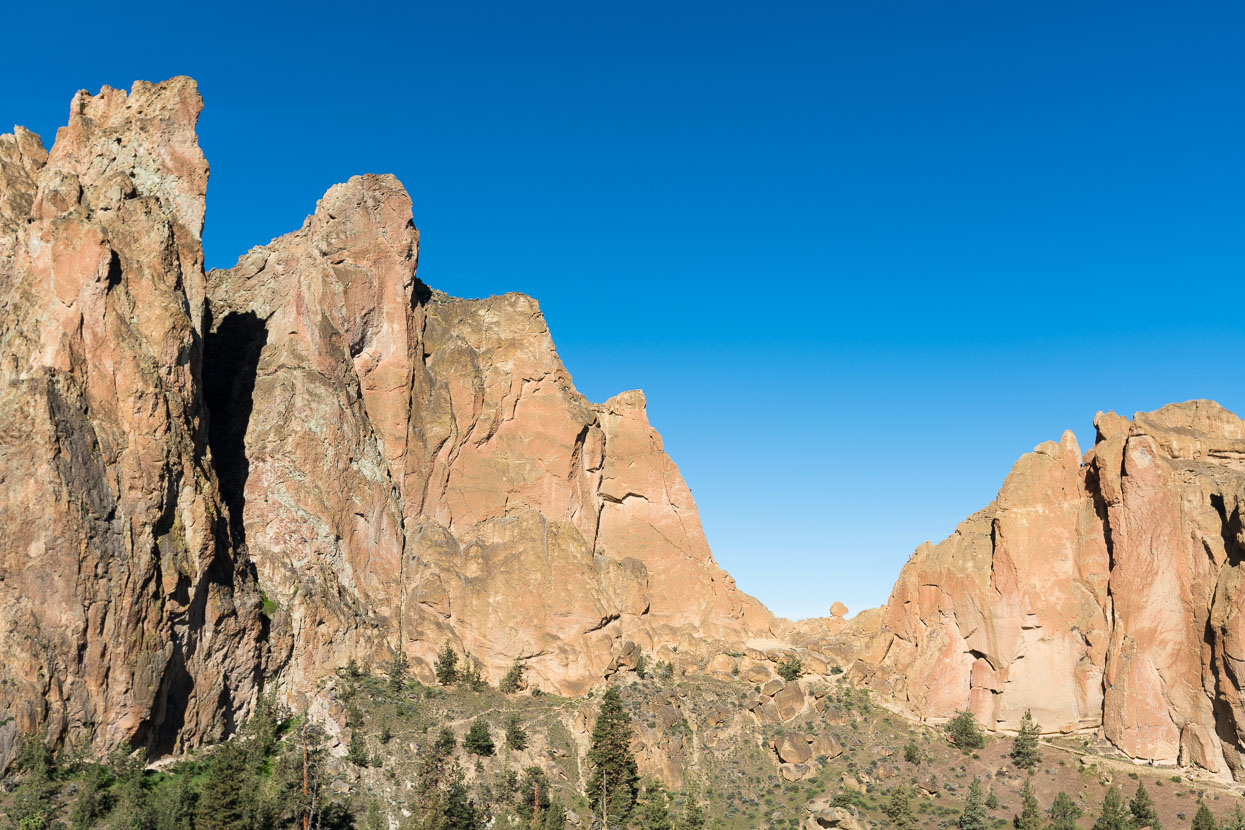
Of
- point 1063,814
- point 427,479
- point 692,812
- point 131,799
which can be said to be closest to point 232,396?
point 427,479

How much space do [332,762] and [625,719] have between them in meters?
24.1

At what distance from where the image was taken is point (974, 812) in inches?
3258

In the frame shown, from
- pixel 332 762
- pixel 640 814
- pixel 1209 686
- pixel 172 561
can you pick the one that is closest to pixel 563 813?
pixel 640 814

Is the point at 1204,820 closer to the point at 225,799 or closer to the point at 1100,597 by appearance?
the point at 1100,597

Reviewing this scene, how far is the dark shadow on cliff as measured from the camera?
295 feet

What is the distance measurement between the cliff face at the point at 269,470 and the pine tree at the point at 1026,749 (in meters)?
27.6

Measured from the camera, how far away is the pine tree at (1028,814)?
79.9 m

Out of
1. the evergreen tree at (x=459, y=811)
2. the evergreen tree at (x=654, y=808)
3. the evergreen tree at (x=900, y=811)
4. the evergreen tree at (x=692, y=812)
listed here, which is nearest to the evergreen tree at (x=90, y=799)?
the evergreen tree at (x=459, y=811)

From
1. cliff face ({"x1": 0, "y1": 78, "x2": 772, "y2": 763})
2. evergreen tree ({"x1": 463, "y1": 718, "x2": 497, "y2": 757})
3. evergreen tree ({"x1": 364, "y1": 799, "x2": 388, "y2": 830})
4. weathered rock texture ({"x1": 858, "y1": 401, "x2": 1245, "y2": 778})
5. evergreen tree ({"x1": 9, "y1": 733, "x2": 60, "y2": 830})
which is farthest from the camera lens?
weathered rock texture ({"x1": 858, "y1": 401, "x2": 1245, "y2": 778})

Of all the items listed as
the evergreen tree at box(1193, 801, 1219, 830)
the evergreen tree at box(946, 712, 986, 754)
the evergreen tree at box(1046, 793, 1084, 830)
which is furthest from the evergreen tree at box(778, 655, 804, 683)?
the evergreen tree at box(1193, 801, 1219, 830)

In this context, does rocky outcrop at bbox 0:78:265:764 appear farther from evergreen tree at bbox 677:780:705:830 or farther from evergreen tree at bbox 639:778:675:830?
evergreen tree at bbox 677:780:705:830

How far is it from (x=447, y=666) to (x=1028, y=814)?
49627mm

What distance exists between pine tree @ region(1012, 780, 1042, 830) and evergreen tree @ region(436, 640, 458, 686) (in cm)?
4841

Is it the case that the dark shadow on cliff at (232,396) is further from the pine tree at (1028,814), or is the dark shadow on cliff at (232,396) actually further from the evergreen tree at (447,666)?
the pine tree at (1028,814)
